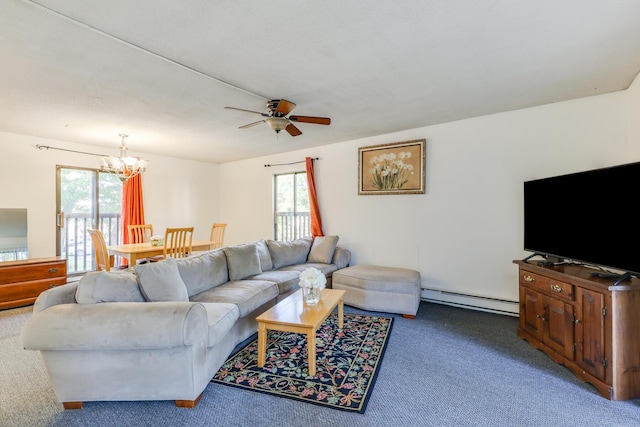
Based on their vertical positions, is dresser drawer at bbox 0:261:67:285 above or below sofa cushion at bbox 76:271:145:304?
below

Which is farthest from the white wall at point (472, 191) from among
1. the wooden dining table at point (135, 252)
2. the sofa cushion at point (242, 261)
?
the wooden dining table at point (135, 252)

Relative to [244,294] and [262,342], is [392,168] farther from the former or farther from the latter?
[262,342]

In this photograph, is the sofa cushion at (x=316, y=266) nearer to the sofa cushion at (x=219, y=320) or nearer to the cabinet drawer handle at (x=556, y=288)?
the sofa cushion at (x=219, y=320)

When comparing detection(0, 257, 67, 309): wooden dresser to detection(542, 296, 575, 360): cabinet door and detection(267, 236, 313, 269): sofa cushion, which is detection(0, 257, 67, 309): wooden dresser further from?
detection(542, 296, 575, 360): cabinet door

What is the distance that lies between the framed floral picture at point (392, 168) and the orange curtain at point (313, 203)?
87cm

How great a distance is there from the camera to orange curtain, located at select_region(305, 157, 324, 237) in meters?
5.07

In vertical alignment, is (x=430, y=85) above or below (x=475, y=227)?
above

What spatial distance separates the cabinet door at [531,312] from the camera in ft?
8.41

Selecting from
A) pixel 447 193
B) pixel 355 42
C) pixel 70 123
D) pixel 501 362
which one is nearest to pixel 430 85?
pixel 355 42

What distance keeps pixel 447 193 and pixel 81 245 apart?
6081mm

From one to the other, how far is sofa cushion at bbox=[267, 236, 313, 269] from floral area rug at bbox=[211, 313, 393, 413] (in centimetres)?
138

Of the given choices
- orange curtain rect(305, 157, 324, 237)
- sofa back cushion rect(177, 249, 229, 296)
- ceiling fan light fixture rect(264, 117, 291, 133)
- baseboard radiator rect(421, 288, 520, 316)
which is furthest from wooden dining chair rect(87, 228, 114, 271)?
baseboard radiator rect(421, 288, 520, 316)

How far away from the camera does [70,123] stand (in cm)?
371

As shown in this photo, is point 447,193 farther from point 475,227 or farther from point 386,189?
point 386,189
